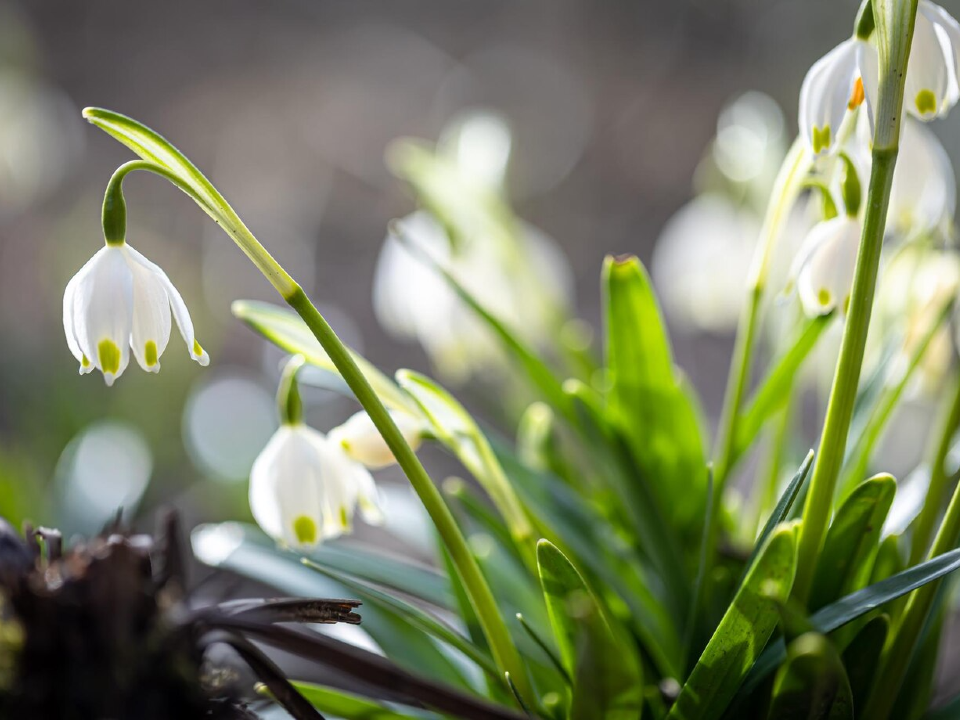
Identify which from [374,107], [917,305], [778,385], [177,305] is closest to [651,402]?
[778,385]

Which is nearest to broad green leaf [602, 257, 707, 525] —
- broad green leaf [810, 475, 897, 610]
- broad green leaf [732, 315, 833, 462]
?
broad green leaf [732, 315, 833, 462]

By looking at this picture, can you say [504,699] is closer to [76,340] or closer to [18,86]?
[76,340]

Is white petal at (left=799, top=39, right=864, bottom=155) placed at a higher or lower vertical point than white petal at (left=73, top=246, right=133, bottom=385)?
higher

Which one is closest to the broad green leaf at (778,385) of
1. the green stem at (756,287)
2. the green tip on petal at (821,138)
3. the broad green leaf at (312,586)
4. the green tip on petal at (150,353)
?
the green stem at (756,287)

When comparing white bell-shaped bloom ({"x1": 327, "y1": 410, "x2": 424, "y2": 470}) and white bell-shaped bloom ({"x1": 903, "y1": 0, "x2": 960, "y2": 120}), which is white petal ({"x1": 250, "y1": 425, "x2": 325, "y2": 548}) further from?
white bell-shaped bloom ({"x1": 903, "y1": 0, "x2": 960, "y2": 120})

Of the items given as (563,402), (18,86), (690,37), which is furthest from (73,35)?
(563,402)
